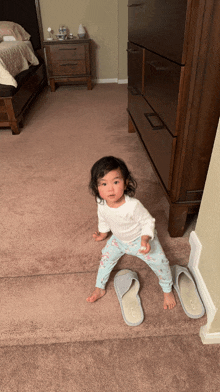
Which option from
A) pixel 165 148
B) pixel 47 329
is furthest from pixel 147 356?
pixel 165 148

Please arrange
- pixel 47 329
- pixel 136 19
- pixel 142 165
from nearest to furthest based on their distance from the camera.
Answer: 1. pixel 47 329
2. pixel 136 19
3. pixel 142 165

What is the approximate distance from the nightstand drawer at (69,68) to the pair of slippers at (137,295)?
11.5 feet

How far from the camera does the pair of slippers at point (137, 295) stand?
96 cm

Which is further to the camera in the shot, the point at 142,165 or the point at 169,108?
the point at 142,165

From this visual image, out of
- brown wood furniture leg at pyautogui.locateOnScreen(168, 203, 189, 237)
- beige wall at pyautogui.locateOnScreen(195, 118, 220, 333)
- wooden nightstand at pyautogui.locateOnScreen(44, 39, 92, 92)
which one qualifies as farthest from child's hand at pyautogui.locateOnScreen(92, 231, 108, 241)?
wooden nightstand at pyautogui.locateOnScreen(44, 39, 92, 92)

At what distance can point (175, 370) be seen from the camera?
82 cm

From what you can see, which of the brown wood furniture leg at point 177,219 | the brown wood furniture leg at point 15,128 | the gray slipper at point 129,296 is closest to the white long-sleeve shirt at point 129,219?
the gray slipper at point 129,296

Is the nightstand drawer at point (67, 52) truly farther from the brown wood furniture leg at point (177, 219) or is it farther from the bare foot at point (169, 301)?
the bare foot at point (169, 301)

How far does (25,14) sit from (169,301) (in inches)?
169

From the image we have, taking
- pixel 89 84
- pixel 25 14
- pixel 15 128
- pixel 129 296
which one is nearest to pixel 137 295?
pixel 129 296

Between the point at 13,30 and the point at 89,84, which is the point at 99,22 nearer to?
the point at 89,84

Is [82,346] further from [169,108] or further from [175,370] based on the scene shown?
[169,108]

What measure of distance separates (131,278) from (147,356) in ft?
0.92

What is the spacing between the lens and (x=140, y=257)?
103 cm
